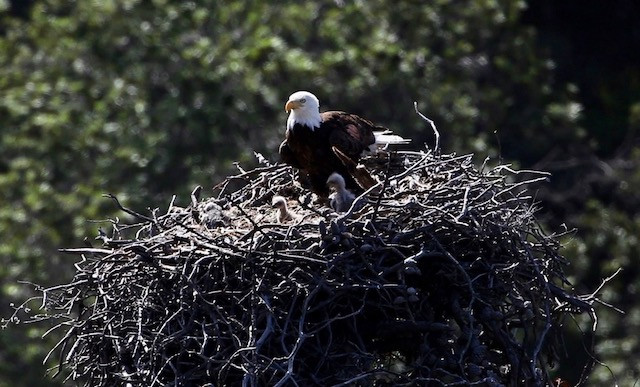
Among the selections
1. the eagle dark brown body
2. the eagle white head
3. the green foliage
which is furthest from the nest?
the green foliage

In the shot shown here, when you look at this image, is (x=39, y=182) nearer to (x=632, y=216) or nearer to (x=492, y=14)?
(x=492, y=14)

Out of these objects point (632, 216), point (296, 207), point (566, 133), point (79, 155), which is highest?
point (296, 207)

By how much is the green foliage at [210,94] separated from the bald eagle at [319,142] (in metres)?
4.19

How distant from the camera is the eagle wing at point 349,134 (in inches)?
283

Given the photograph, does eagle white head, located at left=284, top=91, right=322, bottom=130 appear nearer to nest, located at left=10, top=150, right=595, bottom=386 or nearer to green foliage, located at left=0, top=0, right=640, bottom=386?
nest, located at left=10, top=150, right=595, bottom=386

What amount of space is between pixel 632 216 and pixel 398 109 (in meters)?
3.82

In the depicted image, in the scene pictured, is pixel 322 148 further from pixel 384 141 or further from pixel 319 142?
pixel 384 141

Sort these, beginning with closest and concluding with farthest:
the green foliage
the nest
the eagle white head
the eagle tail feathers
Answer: the nest < the eagle white head < the eagle tail feathers < the green foliage

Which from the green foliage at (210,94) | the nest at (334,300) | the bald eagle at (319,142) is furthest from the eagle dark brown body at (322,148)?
the green foliage at (210,94)

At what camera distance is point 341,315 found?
579 centimetres

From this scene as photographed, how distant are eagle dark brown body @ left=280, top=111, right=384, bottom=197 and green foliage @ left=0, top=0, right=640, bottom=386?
420cm

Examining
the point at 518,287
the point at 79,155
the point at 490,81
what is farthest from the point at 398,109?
the point at 518,287

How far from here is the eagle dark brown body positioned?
7117 mm

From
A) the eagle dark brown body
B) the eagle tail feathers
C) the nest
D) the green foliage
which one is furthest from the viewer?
the green foliage
